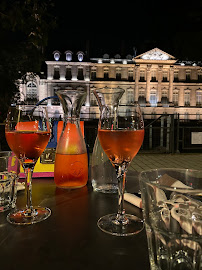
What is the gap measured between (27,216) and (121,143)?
359mm

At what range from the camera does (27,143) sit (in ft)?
2.72

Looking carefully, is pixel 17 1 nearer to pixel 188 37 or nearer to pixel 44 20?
pixel 44 20

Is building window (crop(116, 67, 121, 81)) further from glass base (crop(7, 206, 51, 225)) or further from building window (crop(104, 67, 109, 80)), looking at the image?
glass base (crop(7, 206, 51, 225))

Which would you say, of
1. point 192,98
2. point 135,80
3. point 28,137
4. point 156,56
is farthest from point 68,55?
point 28,137

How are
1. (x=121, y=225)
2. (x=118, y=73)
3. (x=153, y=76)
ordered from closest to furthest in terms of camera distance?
(x=121, y=225)
(x=118, y=73)
(x=153, y=76)

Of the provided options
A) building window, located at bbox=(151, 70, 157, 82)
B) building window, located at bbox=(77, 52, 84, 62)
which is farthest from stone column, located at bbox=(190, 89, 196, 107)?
building window, located at bbox=(77, 52, 84, 62)

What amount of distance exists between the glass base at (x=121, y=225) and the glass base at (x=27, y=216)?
0.18 meters

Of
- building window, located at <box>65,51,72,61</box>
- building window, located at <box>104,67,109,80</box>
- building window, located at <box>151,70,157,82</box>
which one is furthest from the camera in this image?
building window, located at <box>151,70,157,82</box>

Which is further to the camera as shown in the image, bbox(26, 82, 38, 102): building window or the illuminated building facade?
the illuminated building facade

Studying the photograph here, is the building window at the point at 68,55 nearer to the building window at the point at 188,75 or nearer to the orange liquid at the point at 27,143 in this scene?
the building window at the point at 188,75

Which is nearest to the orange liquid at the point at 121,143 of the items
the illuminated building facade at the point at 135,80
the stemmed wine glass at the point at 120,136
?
the stemmed wine glass at the point at 120,136

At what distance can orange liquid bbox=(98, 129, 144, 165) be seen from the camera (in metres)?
0.79

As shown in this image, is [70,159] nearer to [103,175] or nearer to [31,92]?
[103,175]

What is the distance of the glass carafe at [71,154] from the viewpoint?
3.46 feet
